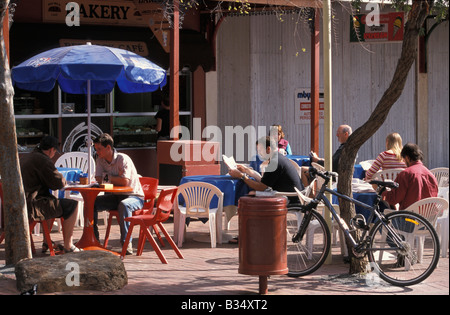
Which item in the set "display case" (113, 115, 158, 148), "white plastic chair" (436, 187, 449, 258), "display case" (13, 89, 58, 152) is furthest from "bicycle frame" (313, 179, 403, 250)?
"display case" (113, 115, 158, 148)

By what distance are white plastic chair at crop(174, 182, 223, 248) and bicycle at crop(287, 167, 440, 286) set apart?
184cm

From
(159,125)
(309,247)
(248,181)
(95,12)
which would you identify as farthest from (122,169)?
→ (95,12)

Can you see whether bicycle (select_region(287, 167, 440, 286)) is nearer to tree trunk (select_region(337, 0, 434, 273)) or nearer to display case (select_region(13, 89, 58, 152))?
tree trunk (select_region(337, 0, 434, 273))

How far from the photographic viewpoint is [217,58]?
16.8m

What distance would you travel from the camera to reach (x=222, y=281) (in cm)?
831

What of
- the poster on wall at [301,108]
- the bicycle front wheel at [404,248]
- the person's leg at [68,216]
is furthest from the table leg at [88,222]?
the poster on wall at [301,108]

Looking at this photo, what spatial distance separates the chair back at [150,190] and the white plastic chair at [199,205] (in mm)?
336

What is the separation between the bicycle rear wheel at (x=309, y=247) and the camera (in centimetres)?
853

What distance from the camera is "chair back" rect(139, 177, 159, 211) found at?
10320mm

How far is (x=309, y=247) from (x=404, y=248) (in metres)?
1.03

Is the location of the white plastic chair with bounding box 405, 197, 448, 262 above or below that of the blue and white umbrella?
below
